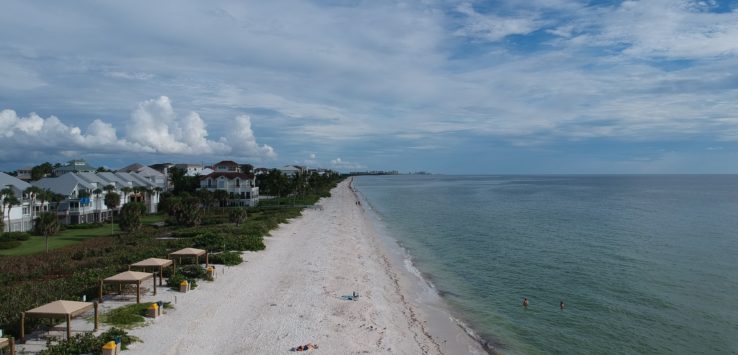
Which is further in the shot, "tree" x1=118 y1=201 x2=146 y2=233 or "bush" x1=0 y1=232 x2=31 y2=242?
"tree" x1=118 y1=201 x2=146 y2=233

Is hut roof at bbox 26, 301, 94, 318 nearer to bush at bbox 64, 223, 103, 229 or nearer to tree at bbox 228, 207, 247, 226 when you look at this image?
tree at bbox 228, 207, 247, 226

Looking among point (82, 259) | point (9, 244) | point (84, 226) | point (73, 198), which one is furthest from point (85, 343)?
point (73, 198)

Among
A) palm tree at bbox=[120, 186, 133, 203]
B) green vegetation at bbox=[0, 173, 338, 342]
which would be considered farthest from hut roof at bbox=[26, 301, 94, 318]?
palm tree at bbox=[120, 186, 133, 203]

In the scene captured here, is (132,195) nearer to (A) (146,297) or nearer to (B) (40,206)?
(B) (40,206)

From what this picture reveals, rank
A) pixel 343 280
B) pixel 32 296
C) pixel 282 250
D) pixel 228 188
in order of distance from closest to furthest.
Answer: pixel 32 296
pixel 343 280
pixel 282 250
pixel 228 188

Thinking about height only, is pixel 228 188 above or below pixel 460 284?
above

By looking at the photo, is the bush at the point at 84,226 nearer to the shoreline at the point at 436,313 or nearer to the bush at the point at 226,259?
the bush at the point at 226,259

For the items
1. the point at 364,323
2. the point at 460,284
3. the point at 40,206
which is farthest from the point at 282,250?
the point at 40,206
